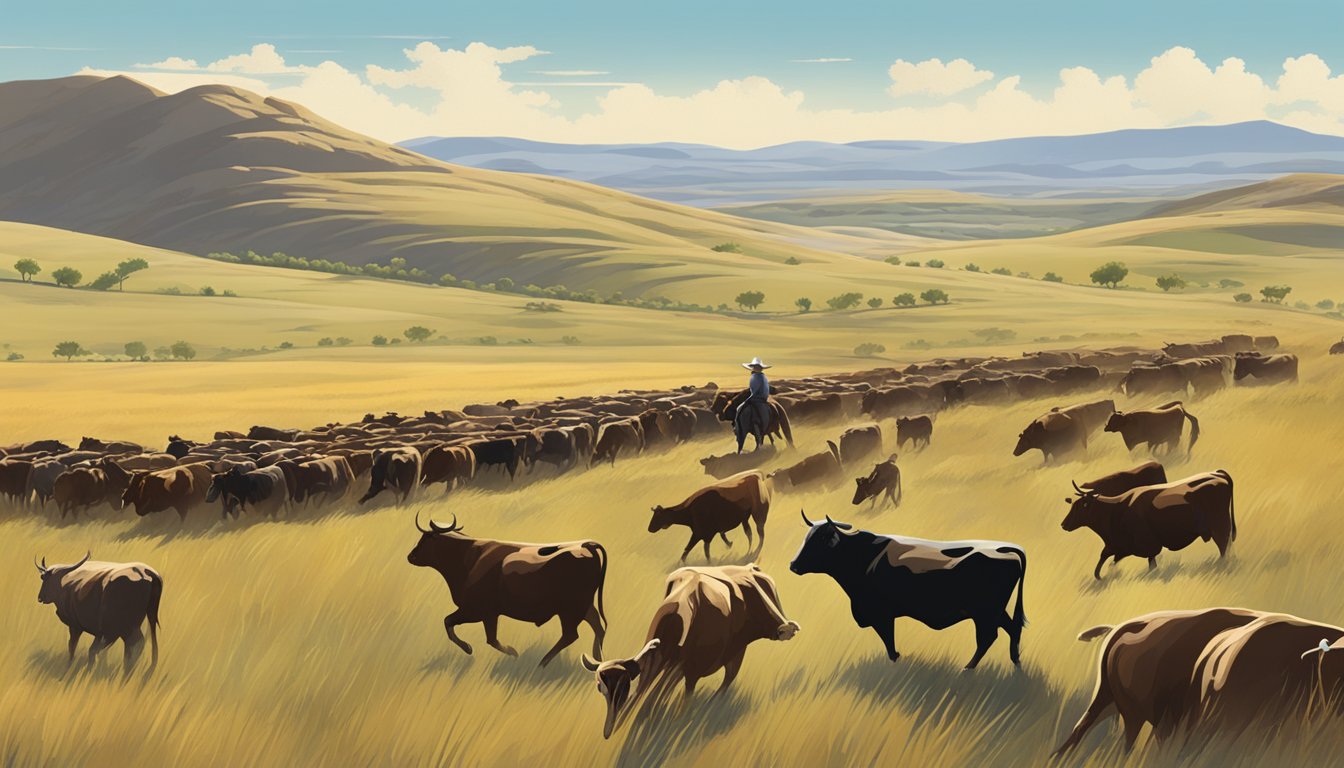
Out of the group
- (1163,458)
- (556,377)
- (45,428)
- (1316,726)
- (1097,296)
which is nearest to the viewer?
(1316,726)

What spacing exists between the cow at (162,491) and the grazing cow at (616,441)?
22.8 ft

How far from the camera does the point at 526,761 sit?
6434 mm

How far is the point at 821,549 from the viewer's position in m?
7.88

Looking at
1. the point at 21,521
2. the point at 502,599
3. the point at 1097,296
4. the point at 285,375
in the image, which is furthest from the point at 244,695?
the point at 1097,296

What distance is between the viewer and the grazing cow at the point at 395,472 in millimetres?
17797

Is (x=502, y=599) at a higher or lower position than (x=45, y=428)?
higher

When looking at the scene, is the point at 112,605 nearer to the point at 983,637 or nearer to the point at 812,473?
the point at 983,637

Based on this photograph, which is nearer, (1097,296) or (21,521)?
(21,521)

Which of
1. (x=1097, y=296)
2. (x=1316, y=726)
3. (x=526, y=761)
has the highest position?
(x=1316, y=726)

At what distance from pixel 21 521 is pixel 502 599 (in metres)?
11.7

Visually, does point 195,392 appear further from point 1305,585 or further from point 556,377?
point 1305,585

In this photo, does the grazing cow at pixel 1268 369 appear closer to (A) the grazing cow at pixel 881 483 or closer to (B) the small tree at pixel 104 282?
(A) the grazing cow at pixel 881 483

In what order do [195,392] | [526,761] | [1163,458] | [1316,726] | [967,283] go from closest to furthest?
1. [1316,726]
2. [526,761]
3. [1163,458]
4. [195,392]
5. [967,283]

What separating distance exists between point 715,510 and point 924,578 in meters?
4.62
